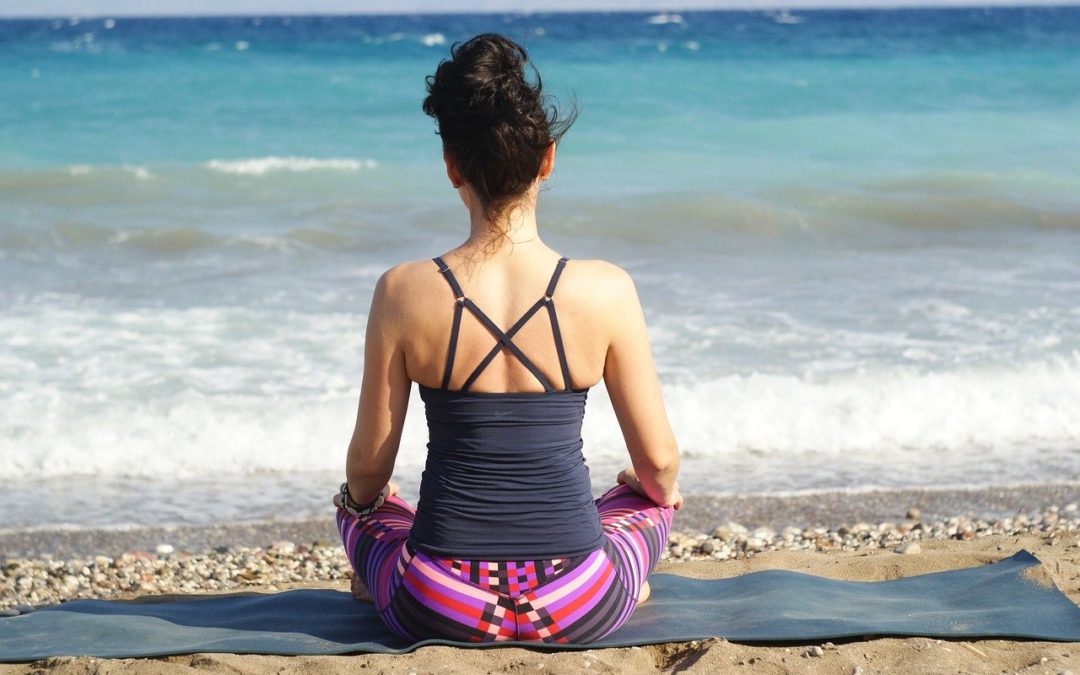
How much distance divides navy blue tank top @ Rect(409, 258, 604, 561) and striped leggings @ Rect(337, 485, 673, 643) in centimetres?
5

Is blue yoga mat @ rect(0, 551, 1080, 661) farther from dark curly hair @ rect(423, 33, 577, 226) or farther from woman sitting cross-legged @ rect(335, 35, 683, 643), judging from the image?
dark curly hair @ rect(423, 33, 577, 226)

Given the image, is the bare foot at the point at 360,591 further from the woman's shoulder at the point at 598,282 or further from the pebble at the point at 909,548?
the pebble at the point at 909,548

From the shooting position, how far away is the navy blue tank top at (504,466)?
2660 mm

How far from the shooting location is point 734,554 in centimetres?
452

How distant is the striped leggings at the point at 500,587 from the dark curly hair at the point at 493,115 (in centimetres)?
87

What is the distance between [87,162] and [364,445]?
14.3 meters

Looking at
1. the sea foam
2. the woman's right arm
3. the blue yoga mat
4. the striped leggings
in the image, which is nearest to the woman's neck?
the woman's right arm

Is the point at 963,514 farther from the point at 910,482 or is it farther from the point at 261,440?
the point at 261,440

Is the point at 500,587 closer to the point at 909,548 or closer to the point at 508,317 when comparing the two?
the point at 508,317

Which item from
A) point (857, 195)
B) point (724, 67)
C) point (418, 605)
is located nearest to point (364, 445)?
point (418, 605)

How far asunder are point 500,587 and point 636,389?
57 centimetres

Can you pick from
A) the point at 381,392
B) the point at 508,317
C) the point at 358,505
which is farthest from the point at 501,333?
the point at 358,505

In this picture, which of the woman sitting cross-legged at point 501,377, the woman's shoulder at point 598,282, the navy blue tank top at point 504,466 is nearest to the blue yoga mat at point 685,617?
the woman sitting cross-legged at point 501,377

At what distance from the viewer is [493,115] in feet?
8.41
